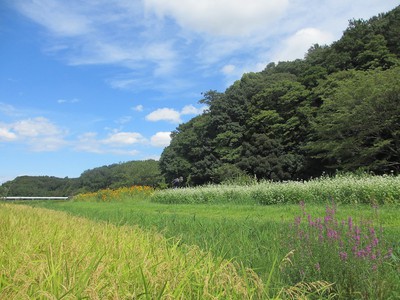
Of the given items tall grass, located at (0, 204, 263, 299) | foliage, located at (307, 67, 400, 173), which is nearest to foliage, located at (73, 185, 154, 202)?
foliage, located at (307, 67, 400, 173)

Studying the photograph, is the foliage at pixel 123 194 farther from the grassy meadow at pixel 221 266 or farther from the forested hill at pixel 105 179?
the forested hill at pixel 105 179

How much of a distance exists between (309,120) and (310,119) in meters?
0.83

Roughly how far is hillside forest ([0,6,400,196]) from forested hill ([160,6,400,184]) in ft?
0.24

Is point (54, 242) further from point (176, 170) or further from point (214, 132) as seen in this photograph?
point (176, 170)

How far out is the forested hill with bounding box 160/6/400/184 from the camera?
23438 millimetres

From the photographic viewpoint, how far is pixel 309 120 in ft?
97.3

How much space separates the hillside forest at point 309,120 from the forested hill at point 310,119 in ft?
0.24

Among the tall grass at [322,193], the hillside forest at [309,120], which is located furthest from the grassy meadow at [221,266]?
the hillside forest at [309,120]

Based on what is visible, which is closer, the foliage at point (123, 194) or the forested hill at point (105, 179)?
the foliage at point (123, 194)

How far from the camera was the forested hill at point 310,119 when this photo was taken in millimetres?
23438

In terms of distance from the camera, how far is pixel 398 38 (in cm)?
2809

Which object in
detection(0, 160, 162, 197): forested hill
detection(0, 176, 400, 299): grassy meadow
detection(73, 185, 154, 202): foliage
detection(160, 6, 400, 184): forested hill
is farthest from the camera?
detection(0, 160, 162, 197): forested hill

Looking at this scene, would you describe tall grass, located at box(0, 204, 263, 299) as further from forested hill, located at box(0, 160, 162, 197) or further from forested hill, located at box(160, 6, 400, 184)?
forested hill, located at box(0, 160, 162, 197)


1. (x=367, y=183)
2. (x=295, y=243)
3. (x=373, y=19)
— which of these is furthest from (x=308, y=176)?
(x=295, y=243)
